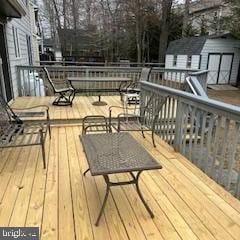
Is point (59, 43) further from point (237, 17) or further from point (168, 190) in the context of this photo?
point (168, 190)

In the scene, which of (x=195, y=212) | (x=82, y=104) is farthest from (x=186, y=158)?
(x=82, y=104)

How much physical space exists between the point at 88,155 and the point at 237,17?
15.7 meters

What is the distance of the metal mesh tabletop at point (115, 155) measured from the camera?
1965 millimetres

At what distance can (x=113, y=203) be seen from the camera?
2.37 m

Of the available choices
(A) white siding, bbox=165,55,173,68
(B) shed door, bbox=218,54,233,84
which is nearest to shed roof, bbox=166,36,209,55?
(A) white siding, bbox=165,55,173,68

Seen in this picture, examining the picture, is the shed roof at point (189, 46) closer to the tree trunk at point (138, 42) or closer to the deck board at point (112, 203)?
the tree trunk at point (138, 42)

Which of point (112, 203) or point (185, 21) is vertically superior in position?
point (185, 21)

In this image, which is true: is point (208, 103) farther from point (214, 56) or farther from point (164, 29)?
point (164, 29)

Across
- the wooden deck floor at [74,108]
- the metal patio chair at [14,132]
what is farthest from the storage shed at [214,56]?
the metal patio chair at [14,132]

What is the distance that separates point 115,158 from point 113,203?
50cm

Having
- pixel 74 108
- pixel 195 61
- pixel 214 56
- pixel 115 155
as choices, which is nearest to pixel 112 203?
pixel 115 155

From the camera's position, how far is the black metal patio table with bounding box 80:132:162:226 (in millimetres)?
1965

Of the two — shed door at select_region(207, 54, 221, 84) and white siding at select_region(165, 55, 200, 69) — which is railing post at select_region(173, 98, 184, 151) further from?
shed door at select_region(207, 54, 221, 84)

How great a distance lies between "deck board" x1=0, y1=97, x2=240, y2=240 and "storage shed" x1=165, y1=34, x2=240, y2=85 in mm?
14393
